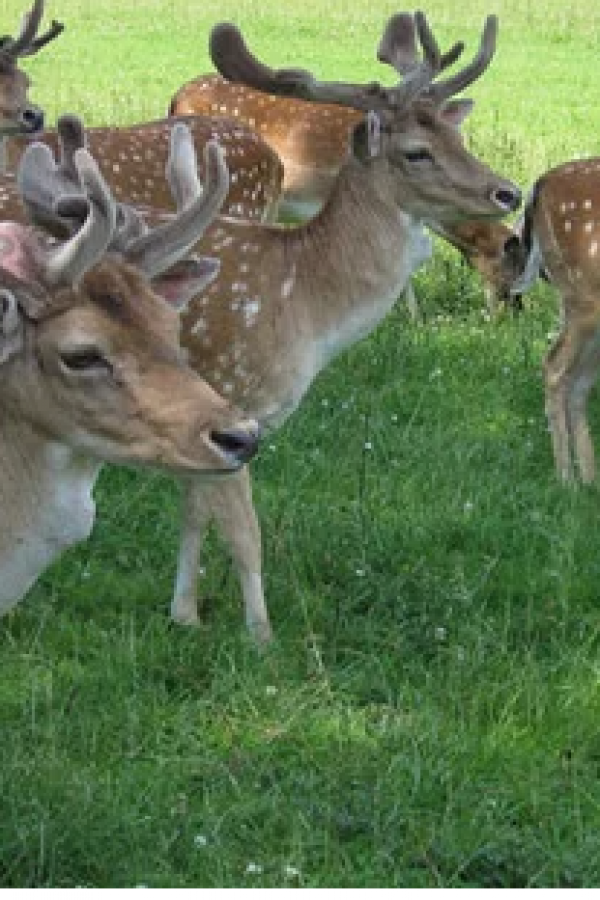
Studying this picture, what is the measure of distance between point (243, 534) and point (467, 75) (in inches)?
75.5

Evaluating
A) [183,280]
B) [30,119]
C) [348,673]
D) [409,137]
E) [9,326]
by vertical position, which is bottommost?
[348,673]

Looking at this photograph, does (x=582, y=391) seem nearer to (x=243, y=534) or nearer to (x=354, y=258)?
(x=354, y=258)

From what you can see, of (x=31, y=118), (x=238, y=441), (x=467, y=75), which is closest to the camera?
(x=238, y=441)

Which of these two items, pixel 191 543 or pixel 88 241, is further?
pixel 191 543

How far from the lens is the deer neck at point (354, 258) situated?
18.6 feet

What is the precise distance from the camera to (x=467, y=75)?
21.1 ft

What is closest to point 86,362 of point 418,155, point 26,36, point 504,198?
point 418,155

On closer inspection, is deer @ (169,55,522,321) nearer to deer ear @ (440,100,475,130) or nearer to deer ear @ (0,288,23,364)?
deer ear @ (440,100,475,130)

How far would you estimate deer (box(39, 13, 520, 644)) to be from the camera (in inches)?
212

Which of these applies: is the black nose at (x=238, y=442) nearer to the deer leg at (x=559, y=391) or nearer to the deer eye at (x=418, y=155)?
the deer eye at (x=418, y=155)

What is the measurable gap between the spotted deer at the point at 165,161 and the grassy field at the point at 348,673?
743 mm

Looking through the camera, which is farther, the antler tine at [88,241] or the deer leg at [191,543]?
the deer leg at [191,543]

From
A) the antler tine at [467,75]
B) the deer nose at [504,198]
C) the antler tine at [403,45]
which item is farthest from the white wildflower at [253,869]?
the antler tine at [403,45]

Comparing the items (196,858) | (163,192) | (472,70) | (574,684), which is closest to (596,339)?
(472,70)
